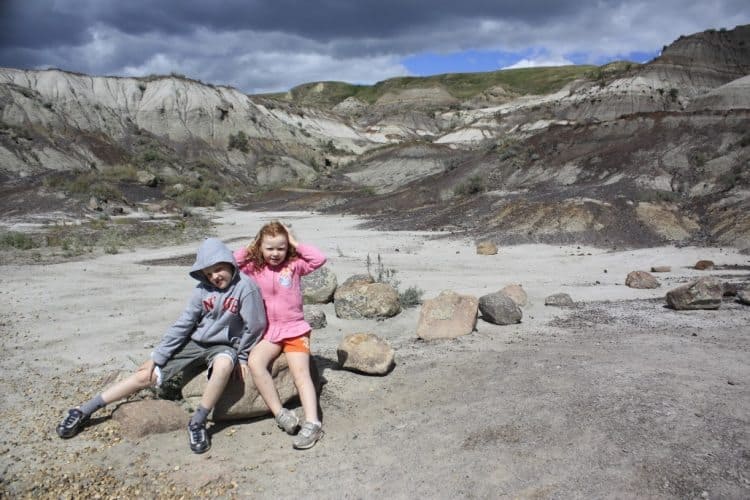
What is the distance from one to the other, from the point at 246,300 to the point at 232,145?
51063 mm

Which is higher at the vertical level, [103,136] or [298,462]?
[103,136]

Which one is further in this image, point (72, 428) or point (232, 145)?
point (232, 145)

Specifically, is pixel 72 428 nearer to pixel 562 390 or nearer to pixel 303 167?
pixel 562 390

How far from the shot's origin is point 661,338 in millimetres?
6086

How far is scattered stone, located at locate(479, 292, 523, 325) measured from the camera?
693 cm

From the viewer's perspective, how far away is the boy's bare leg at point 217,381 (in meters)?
3.75

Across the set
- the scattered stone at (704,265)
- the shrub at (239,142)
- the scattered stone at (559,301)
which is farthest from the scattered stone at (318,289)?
the shrub at (239,142)

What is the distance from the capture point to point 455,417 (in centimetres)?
408

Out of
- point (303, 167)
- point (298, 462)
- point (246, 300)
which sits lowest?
point (298, 462)

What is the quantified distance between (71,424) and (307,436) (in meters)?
1.72

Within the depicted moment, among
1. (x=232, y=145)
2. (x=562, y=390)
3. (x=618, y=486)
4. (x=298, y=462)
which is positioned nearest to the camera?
(x=618, y=486)

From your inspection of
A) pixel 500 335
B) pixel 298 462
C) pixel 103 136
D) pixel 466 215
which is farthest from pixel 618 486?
pixel 103 136

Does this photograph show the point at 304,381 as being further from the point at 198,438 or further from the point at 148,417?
the point at 148,417

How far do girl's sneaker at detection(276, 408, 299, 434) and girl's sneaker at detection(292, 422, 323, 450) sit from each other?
0.10 meters
